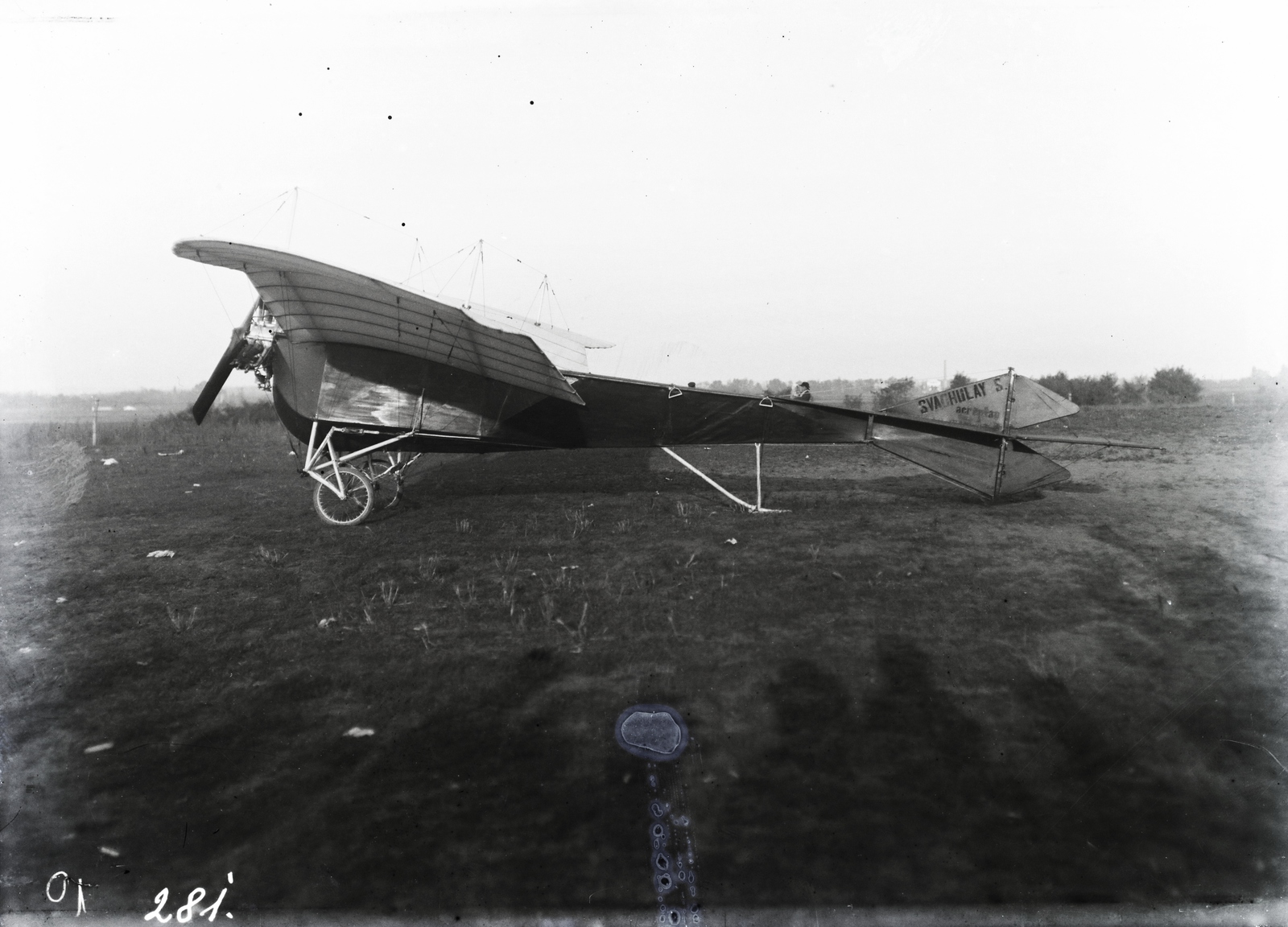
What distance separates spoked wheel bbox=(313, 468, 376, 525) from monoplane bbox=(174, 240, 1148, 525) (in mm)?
31

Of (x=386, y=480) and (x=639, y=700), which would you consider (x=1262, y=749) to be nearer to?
(x=639, y=700)

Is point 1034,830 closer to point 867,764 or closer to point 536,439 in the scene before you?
point 867,764

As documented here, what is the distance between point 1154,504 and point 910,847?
8.49 metres

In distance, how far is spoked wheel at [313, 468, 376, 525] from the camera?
8.02 metres

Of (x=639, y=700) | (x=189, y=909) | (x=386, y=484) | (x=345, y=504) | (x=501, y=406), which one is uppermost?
(x=501, y=406)

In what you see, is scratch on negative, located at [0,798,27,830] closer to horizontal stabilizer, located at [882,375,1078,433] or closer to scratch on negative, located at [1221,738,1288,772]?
scratch on negative, located at [1221,738,1288,772]

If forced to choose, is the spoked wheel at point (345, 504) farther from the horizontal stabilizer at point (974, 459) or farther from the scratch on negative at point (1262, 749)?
the scratch on negative at point (1262, 749)

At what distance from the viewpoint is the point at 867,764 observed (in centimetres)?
298

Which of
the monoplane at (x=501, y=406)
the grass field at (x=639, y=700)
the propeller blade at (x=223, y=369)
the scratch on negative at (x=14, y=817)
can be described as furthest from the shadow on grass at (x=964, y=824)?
the propeller blade at (x=223, y=369)

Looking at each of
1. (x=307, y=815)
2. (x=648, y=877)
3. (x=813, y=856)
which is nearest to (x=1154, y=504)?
Result: (x=813, y=856)

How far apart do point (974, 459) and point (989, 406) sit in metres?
0.77

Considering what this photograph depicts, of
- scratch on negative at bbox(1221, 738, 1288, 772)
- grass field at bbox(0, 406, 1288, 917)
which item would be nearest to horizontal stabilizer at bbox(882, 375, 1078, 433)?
grass field at bbox(0, 406, 1288, 917)

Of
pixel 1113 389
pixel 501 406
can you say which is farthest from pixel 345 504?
pixel 1113 389

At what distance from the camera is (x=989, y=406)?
8156mm
